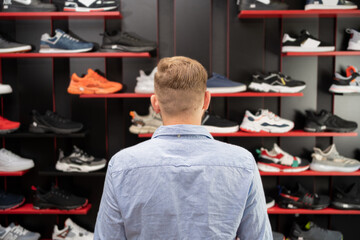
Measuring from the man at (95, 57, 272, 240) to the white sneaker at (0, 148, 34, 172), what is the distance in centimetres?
251

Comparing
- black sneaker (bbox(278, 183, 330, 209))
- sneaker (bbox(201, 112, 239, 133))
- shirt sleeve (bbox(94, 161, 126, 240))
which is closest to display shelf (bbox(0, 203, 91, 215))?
sneaker (bbox(201, 112, 239, 133))

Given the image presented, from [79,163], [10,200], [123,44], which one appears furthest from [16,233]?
[123,44]

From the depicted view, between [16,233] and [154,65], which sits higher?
[154,65]

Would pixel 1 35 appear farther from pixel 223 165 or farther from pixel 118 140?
pixel 223 165

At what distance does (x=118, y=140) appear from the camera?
136 inches

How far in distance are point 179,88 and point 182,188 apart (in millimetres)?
292

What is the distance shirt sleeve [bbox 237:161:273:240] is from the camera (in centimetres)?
103

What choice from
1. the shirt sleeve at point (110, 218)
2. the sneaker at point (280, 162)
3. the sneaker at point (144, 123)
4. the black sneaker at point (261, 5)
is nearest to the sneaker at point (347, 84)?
the sneaker at point (280, 162)

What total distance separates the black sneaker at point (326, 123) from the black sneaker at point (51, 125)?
6.84ft

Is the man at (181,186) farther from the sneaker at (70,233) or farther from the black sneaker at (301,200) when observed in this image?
the sneaker at (70,233)

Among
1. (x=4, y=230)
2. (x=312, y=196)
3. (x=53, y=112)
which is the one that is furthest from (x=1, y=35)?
(x=312, y=196)

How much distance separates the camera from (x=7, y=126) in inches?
124

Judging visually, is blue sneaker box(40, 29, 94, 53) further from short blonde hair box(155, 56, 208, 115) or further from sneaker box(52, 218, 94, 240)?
short blonde hair box(155, 56, 208, 115)

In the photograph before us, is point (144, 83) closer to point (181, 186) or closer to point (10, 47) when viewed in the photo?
point (10, 47)
